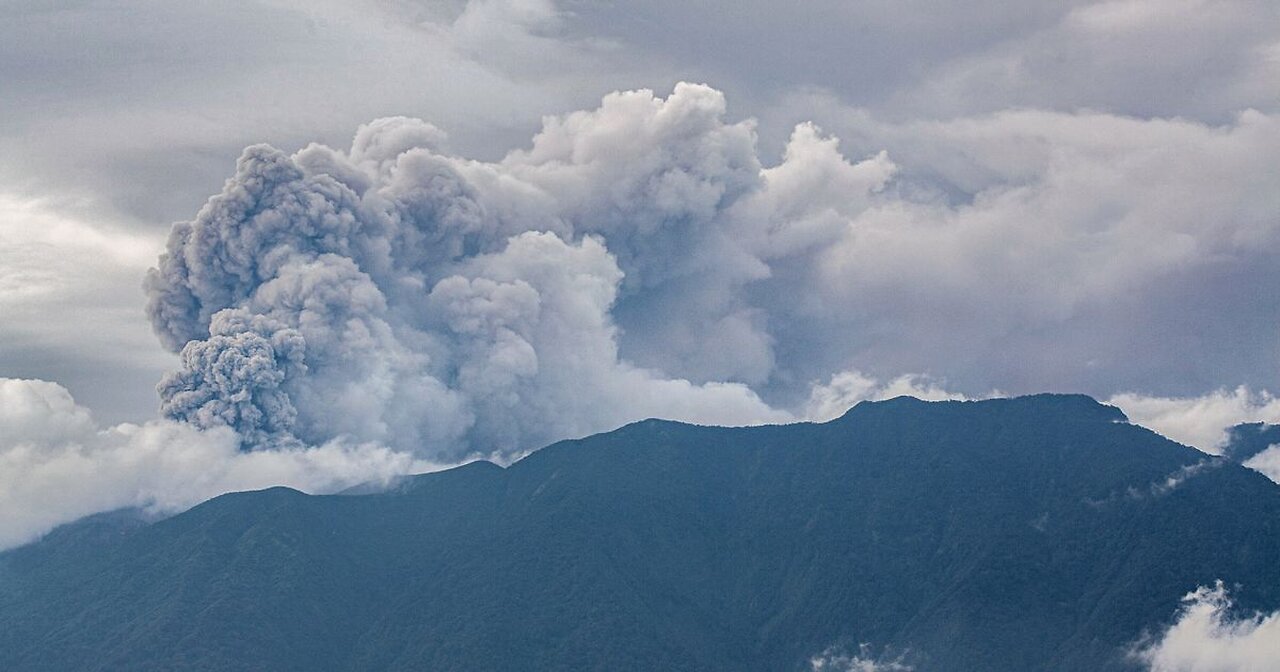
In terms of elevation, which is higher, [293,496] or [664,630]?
[293,496]

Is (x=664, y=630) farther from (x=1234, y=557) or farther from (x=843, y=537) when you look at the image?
(x=1234, y=557)

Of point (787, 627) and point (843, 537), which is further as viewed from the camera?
point (843, 537)

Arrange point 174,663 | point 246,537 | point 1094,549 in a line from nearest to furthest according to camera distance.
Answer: point 174,663
point 1094,549
point 246,537

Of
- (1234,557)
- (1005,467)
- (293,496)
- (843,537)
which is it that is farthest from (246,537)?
(1234,557)

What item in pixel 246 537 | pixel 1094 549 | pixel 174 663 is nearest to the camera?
pixel 174 663

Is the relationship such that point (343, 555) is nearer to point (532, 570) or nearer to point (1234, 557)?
point (532, 570)

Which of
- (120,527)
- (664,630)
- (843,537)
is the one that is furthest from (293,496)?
(843,537)
